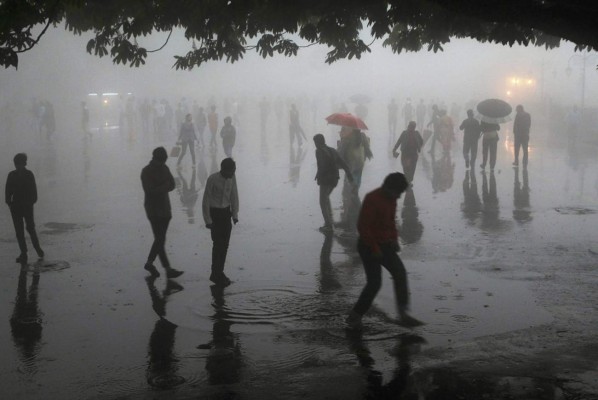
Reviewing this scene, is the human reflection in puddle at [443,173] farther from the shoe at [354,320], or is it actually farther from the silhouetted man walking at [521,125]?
the shoe at [354,320]

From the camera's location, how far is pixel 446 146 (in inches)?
974

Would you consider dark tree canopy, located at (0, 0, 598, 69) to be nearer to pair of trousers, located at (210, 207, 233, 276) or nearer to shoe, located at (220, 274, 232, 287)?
pair of trousers, located at (210, 207, 233, 276)

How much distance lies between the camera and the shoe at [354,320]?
282 inches

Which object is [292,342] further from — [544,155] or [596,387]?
[544,155]

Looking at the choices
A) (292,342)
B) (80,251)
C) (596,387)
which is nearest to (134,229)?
(80,251)

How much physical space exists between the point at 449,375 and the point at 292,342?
1.51 meters

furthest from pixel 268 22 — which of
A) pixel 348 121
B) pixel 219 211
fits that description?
pixel 348 121

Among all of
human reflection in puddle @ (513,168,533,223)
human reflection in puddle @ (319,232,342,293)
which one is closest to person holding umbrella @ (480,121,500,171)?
human reflection in puddle @ (513,168,533,223)

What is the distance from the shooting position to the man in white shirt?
29.4 feet

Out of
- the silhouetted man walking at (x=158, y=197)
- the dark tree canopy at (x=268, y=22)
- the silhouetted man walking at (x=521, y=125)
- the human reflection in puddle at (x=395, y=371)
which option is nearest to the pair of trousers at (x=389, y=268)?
the human reflection in puddle at (x=395, y=371)

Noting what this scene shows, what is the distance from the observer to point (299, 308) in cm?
787

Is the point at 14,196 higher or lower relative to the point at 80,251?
higher

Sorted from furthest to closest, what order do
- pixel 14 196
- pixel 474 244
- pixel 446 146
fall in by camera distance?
pixel 446 146 < pixel 474 244 < pixel 14 196

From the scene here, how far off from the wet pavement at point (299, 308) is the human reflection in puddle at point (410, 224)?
0.19ft
